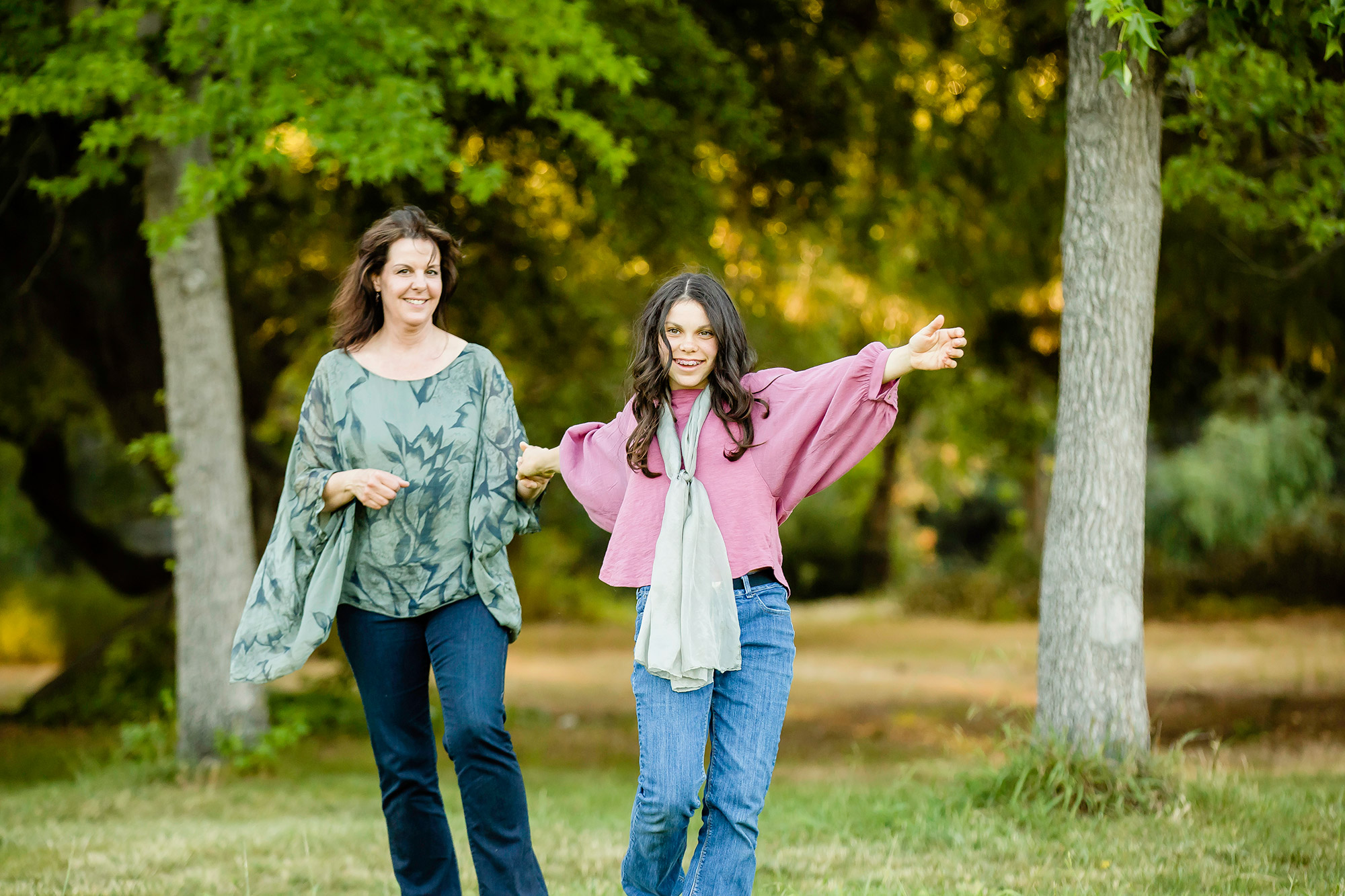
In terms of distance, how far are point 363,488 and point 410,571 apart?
0.96 feet

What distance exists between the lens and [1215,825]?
194 inches

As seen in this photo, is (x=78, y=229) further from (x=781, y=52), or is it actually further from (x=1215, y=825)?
(x=1215, y=825)

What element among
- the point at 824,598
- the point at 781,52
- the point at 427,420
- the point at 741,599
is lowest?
the point at 824,598

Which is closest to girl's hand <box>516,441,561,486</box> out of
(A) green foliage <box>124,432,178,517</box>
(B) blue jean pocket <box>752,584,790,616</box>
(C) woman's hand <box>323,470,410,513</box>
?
(C) woman's hand <box>323,470,410,513</box>

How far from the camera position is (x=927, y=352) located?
10.8 ft

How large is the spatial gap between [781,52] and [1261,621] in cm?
1106

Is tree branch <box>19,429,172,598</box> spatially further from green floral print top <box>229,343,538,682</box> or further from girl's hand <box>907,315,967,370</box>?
girl's hand <box>907,315,967,370</box>

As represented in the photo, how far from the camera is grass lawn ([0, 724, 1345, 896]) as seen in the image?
14.5 feet

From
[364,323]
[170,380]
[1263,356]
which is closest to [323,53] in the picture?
[170,380]

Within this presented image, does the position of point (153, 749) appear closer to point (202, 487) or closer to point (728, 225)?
point (202, 487)

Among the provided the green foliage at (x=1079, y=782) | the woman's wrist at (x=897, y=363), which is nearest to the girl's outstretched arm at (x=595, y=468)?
the woman's wrist at (x=897, y=363)

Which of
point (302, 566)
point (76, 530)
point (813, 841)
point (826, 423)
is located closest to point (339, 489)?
point (302, 566)

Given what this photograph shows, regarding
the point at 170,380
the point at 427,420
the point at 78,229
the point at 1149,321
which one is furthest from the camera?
the point at 78,229

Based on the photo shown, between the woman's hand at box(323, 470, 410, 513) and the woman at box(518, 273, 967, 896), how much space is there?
648 mm
